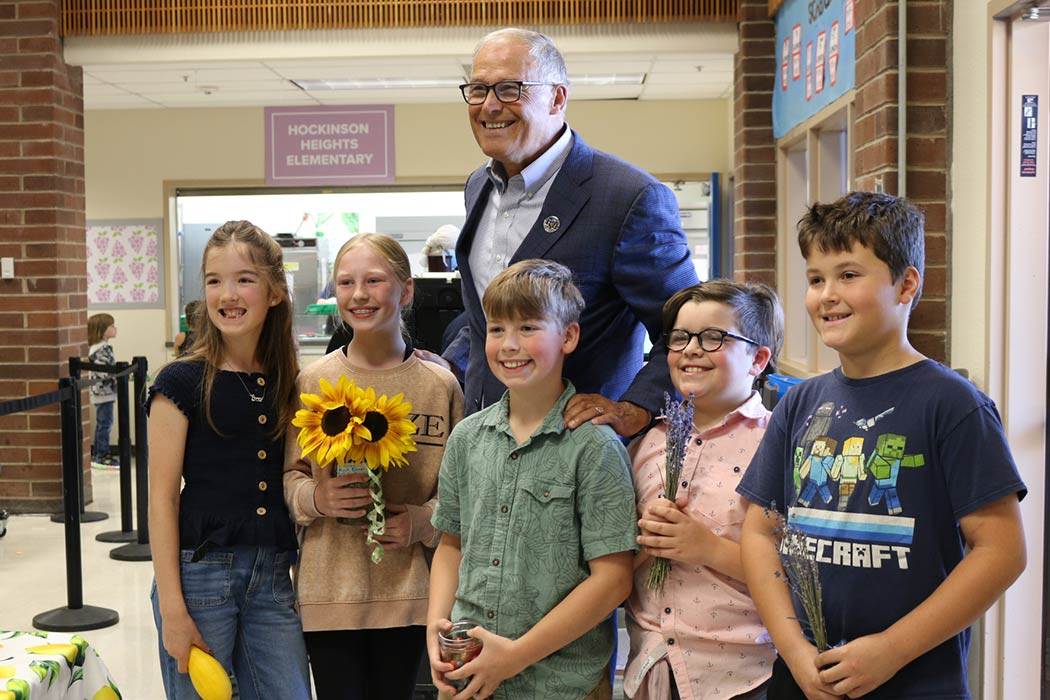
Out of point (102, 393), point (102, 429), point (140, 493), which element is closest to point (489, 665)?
point (140, 493)

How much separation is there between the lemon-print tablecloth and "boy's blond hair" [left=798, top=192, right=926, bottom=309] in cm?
147

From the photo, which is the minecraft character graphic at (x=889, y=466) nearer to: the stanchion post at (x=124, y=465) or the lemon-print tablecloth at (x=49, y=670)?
the lemon-print tablecloth at (x=49, y=670)

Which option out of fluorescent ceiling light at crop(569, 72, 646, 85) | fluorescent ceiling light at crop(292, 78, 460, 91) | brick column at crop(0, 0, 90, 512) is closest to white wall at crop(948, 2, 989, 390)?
fluorescent ceiling light at crop(569, 72, 646, 85)

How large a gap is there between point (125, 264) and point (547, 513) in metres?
8.84

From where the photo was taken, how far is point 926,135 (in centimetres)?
336

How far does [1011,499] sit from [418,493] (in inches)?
44.8

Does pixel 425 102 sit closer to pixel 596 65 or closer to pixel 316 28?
pixel 596 65

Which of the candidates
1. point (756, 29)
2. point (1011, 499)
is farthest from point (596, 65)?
point (1011, 499)

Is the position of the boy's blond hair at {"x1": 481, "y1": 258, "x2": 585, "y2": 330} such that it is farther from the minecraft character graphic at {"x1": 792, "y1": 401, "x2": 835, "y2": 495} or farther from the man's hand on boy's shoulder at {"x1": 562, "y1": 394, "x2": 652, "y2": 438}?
the minecraft character graphic at {"x1": 792, "y1": 401, "x2": 835, "y2": 495}

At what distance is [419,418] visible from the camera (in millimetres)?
2191

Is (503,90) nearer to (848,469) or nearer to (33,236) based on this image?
→ (848,469)

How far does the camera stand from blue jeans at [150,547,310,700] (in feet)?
6.97

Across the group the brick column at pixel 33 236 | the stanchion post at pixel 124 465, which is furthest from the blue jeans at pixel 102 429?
the stanchion post at pixel 124 465

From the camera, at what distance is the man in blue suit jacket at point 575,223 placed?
6.78 feet
